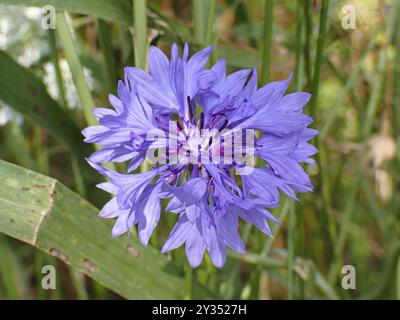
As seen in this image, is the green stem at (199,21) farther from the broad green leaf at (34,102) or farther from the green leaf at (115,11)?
the broad green leaf at (34,102)

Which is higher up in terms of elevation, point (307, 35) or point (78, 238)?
point (307, 35)

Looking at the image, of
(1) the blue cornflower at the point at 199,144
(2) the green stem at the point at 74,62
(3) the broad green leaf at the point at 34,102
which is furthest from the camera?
(3) the broad green leaf at the point at 34,102

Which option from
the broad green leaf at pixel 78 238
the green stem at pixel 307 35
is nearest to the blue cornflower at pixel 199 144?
the broad green leaf at pixel 78 238

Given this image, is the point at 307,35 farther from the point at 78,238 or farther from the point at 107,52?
the point at 78,238

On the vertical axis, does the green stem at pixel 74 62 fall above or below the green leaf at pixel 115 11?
below

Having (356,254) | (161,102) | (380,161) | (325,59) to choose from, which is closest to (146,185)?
(161,102)

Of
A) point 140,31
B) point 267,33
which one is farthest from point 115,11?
point 267,33

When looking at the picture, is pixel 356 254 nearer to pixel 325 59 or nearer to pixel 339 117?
pixel 339 117

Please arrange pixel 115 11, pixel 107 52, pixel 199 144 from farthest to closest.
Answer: pixel 107 52
pixel 115 11
pixel 199 144
